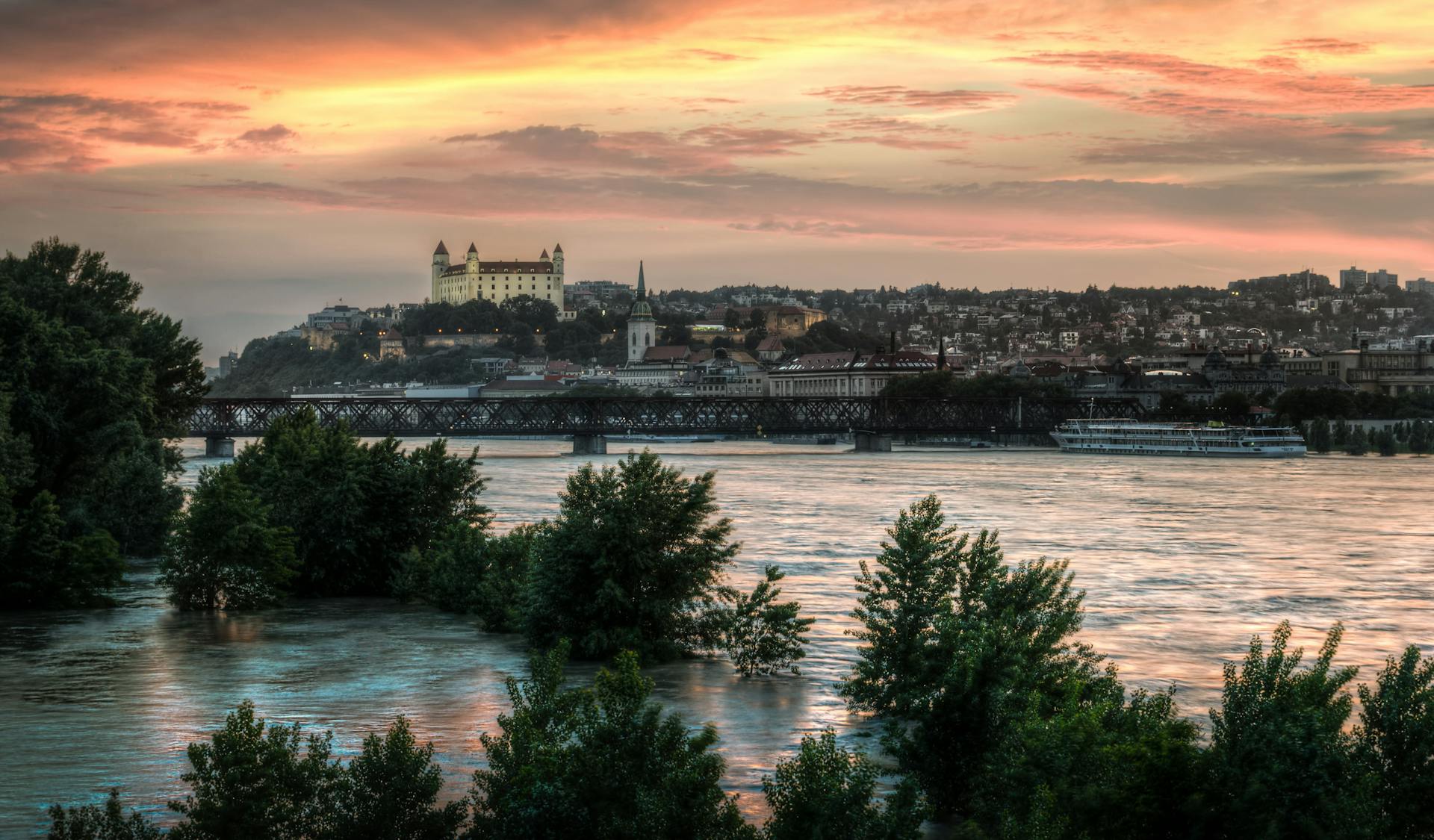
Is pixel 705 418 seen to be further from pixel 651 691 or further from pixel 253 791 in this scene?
pixel 253 791

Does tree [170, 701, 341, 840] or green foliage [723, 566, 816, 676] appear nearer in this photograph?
tree [170, 701, 341, 840]

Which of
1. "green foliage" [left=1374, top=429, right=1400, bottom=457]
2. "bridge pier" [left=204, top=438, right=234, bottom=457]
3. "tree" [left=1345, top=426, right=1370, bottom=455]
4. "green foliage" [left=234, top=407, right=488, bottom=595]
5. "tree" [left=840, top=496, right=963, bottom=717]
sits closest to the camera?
"tree" [left=840, top=496, right=963, bottom=717]

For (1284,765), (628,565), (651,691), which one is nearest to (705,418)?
(628,565)

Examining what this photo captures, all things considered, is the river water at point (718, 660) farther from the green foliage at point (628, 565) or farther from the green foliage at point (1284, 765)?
the green foliage at point (1284, 765)

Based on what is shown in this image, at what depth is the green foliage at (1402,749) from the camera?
41.0ft

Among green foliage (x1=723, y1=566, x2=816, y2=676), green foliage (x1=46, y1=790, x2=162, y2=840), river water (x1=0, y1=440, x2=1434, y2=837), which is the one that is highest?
green foliage (x1=46, y1=790, x2=162, y2=840)

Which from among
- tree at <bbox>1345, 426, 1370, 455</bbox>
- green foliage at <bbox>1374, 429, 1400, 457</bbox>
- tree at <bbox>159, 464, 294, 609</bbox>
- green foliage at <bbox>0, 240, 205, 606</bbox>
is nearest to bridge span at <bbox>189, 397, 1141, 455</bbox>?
tree at <bbox>1345, 426, 1370, 455</bbox>

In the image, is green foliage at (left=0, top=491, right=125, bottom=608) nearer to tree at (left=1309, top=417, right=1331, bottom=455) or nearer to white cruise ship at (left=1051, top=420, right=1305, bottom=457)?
white cruise ship at (left=1051, top=420, right=1305, bottom=457)

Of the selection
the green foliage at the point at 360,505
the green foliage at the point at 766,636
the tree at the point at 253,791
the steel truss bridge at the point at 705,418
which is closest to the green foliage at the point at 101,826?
the tree at the point at 253,791

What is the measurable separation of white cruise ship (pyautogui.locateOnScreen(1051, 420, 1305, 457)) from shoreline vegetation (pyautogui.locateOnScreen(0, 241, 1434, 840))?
3512 inches

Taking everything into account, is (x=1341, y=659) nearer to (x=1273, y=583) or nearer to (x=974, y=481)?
(x=1273, y=583)

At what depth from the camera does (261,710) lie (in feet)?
67.9

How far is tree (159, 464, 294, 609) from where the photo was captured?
30.0 metres

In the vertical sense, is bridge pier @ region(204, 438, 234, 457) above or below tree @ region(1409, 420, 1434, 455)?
below
